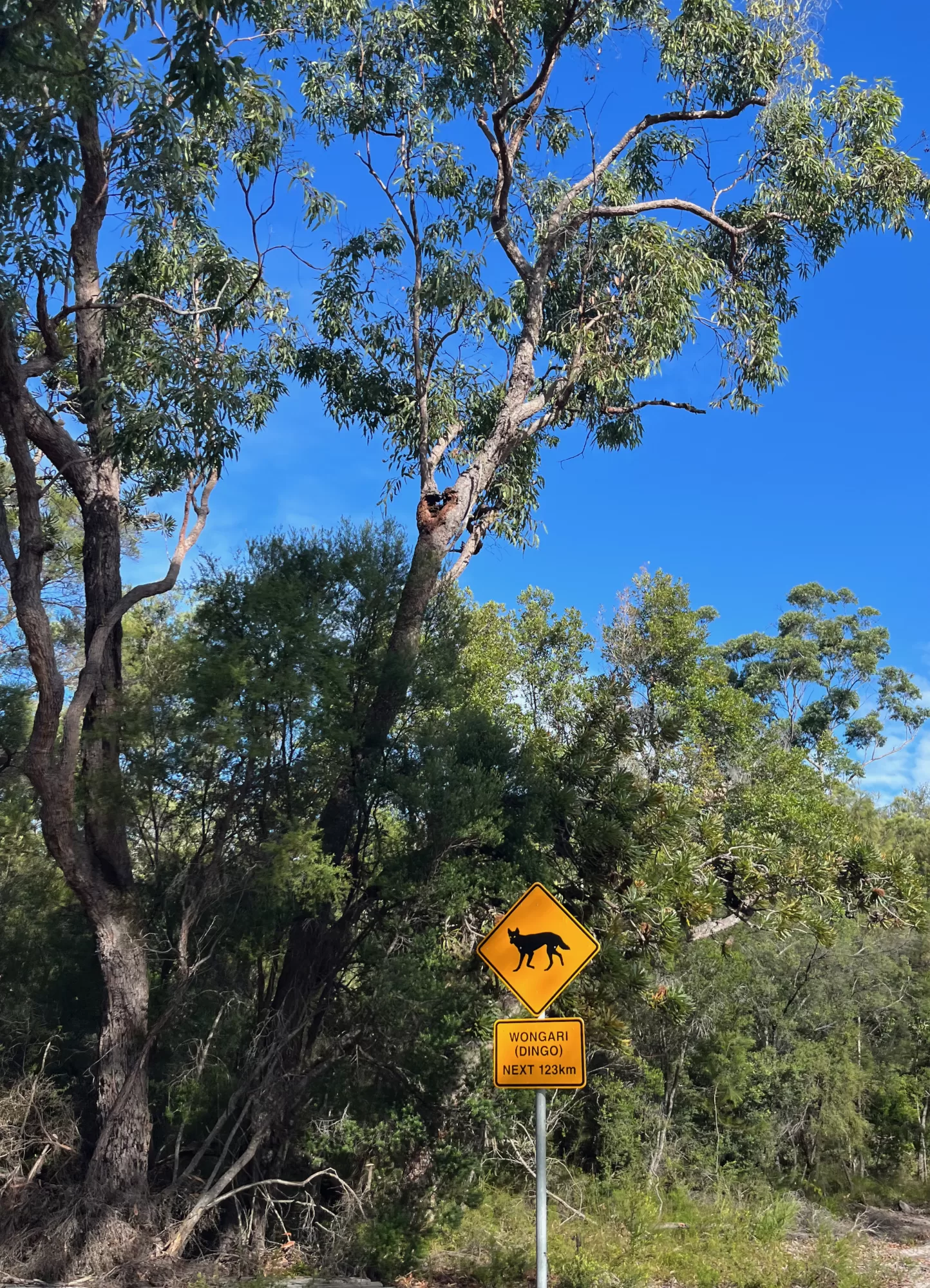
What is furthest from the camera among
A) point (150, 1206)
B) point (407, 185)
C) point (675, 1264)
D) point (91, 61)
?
point (407, 185)

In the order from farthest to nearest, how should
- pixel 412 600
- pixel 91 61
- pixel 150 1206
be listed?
1. pixel 412 600
2. pixel 150 1206
3. pixel 91 61

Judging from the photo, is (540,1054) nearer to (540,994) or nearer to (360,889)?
(540,994)

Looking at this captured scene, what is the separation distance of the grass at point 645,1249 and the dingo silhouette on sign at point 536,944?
179 inches

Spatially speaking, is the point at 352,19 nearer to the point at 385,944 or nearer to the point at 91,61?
the point at 91,61

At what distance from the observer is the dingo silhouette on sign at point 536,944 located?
22.7 ft

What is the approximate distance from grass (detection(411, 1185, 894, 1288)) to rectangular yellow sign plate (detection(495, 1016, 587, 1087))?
13.9ft

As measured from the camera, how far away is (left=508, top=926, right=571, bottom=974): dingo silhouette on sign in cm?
693

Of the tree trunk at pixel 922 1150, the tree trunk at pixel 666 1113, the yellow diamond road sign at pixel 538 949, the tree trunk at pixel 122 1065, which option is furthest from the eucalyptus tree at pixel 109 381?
the tree trunk at pixel 922 1150

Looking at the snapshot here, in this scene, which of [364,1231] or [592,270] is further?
[592,270]

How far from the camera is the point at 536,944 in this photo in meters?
7.00

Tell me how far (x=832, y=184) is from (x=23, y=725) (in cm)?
1370

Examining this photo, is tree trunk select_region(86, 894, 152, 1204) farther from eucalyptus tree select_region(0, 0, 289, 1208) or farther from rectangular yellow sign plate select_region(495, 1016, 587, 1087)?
rectangular yellow sign plate select_region(495, 1016, 587, 1087)

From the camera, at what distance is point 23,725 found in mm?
13242

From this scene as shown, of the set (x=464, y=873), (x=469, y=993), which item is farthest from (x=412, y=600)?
(x=469, y=993)
